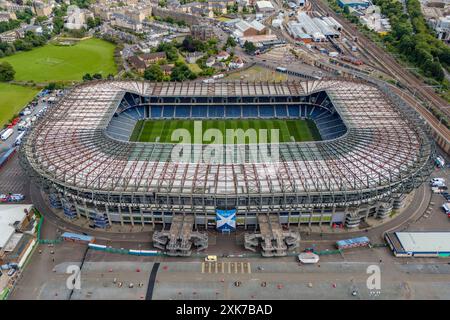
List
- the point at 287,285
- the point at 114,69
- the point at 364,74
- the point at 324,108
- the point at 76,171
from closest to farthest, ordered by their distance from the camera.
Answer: the point at 287,285 → the point at 76,171 → the point at 324,108 → the point at 364,74 → the point at 114,69

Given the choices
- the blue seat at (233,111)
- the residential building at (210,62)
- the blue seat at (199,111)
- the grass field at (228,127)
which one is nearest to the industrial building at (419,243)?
the grass field at (228,127)

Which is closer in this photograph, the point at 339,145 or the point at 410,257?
the point at 410,257

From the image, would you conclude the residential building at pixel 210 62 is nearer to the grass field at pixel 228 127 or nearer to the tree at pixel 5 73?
the grass field at pixel 228 127

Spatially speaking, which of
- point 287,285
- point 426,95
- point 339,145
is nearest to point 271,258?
point 287,285

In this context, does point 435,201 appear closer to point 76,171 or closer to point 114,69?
point 76,171

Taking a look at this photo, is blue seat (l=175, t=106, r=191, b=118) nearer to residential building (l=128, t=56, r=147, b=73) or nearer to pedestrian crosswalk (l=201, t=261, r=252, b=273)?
residential building (l=128, t=56, r=147, b=73)

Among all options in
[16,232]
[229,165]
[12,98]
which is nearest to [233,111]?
[229,165]
